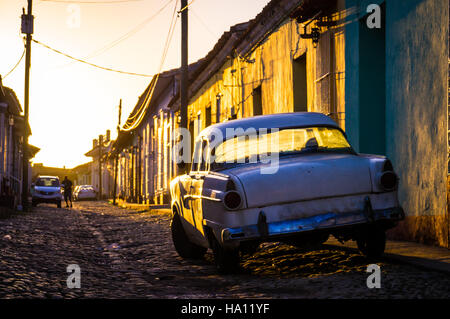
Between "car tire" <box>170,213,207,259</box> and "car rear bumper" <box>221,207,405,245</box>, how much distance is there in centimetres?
218

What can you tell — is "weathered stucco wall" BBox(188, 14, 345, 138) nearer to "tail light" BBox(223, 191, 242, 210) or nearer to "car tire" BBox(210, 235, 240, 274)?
"car tire" BBox(210, 235, 240, 274)

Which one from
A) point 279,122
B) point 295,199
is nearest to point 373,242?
point 295,199

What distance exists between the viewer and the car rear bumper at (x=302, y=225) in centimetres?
562

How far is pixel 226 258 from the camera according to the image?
622 centimetres

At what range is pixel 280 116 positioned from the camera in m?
7.22

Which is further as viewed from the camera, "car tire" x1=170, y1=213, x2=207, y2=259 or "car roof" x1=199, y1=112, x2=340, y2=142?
"car tire" x1=170, y1=213, x2=207, y2=259

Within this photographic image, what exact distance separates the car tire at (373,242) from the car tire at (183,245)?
89.6 inches

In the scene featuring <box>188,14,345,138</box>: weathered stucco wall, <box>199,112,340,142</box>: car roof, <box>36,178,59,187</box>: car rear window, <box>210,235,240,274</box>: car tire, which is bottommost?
<box>210,235,240,274</box>: car tire

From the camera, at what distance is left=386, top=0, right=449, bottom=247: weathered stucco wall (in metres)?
7.54

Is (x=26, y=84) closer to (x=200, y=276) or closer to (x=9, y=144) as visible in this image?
(x=9, y=144)

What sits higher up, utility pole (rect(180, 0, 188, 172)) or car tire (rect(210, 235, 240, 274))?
utility pole (rect(180, 0, 188, 172))

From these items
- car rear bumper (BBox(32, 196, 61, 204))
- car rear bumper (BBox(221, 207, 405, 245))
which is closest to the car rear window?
car rear bumper (BBox(32, 196, 61, 204))

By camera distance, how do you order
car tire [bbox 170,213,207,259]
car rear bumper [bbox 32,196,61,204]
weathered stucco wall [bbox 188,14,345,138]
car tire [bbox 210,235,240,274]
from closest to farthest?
car tire [bbox 210,235,240,274]
car tire [bbox 170,213,207,259]
weathered stucco wall [bbox 188,14,345,138]
car rear bumper [bbox 32,196,61,204]

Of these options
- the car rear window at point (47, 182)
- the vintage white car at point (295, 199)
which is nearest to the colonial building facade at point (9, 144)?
the car rear window at point (47, 182)
